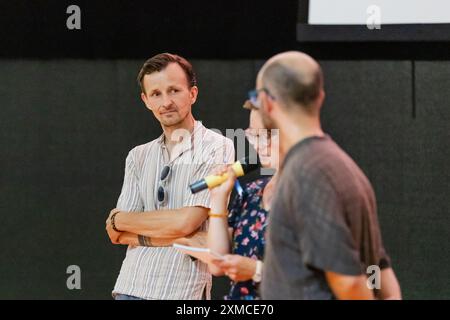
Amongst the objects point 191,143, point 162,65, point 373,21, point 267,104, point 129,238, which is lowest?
point 129,238

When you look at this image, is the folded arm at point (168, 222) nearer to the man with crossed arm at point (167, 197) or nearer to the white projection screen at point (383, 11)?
the man with crossed arm at point (167, 197)

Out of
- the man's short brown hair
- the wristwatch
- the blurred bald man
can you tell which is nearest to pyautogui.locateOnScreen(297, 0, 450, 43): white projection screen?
the man's short brown hair

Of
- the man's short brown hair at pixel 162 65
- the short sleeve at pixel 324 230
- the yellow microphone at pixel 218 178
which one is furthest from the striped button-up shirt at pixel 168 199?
the short sleeve at pixel 324 230

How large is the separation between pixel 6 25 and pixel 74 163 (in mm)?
875

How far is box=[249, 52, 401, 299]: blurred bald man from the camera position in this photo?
174cm

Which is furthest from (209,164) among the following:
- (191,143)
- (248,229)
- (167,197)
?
(248,229)

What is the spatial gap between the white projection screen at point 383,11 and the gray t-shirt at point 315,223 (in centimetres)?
212

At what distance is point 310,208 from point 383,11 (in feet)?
7.65

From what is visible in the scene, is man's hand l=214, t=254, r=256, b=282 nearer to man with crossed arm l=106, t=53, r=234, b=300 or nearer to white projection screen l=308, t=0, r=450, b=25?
man with crossed arm l=106, t=53, r=234, b=300

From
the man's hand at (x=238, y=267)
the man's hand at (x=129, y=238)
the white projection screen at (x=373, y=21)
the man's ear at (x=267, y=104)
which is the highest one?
the white projection screen at (x=373, y=21)

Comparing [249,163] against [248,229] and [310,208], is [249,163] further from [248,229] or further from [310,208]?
[310,208]

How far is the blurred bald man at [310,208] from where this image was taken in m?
1.74

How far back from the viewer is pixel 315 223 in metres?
1.74

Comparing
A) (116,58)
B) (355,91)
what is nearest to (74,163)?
(116,58)
